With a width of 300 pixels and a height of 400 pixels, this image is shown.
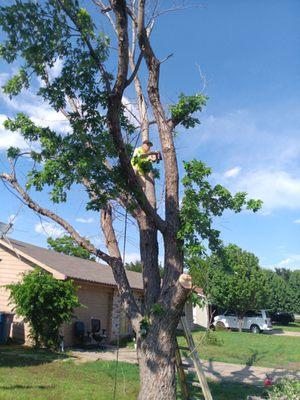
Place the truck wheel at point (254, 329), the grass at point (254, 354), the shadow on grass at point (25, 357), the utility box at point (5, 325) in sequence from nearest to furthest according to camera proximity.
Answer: the shadow on grass at point (25, 357) → the utility box at point (5, 325) → the grass at point (254, 354) → the truck wheel at point (254, 329)

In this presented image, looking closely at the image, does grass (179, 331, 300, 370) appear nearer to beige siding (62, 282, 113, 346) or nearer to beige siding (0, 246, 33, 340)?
beige siding (62, 282, 113, 346)

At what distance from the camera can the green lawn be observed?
28.9 ft

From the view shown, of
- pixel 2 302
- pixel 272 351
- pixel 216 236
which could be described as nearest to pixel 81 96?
pixel 216 236

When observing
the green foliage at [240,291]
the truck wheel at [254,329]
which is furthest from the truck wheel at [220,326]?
the truck wheel at [254,329]

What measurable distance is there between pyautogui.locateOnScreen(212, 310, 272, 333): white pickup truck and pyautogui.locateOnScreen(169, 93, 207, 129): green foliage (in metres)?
29.7

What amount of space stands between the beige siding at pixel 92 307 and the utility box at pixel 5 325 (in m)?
2.00

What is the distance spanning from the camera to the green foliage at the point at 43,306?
51.0 ft

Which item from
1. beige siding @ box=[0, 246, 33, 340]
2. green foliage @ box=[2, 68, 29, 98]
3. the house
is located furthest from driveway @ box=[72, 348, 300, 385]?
green foliage @ box=[2, 68, 29, 98]

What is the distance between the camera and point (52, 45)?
22.5ft

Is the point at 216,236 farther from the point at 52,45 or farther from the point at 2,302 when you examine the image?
the point at 2,302

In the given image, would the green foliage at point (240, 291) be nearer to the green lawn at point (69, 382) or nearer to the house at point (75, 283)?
the house at point (75, 283)

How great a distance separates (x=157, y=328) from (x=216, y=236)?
1.68 metres

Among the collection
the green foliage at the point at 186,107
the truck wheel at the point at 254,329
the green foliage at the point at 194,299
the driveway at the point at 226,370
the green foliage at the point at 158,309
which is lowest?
the driveway at the point at 226,370

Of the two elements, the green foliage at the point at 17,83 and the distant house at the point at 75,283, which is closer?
the green foliage at the point at 17,83
